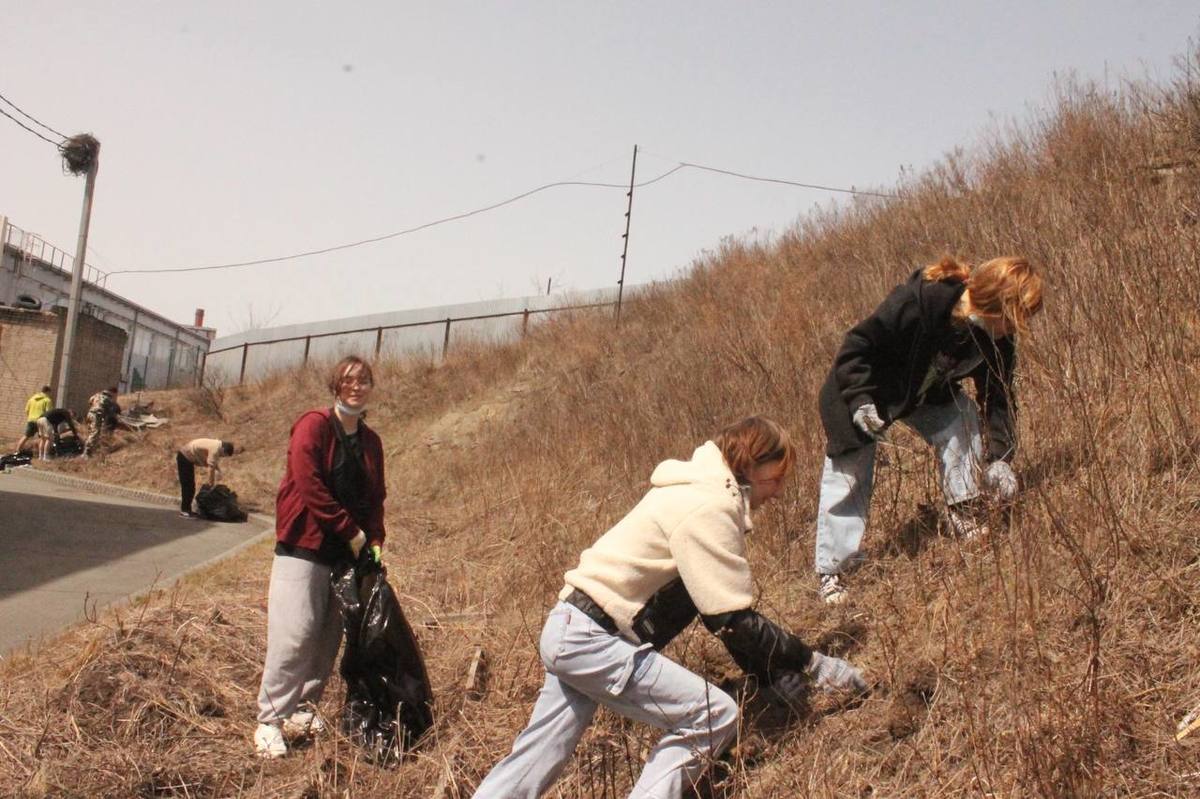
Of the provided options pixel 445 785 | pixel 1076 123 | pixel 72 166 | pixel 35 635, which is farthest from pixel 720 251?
pixel 72 166

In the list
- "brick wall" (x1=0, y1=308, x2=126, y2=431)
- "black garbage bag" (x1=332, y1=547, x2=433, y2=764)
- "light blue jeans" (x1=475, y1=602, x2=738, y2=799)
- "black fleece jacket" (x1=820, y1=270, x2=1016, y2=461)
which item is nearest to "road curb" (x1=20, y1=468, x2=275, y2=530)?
"brick wall" (x1=0, y1=308, x2=126, y2=431)

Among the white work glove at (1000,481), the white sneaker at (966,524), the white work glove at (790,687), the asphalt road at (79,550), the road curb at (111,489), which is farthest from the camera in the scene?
the road curb at (111,489)

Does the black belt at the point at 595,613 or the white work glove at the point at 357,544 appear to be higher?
the white work glove at the point at 357,544

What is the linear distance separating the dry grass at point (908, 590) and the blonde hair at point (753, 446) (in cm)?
83

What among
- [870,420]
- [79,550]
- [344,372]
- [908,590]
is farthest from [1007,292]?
[79,550]

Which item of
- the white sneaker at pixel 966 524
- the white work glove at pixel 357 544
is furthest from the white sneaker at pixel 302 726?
the white sneaker at pixel 966 524

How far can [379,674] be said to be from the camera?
441 cm

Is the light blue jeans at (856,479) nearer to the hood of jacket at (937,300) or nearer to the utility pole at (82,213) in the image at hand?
the hood of jacket at (937,300)

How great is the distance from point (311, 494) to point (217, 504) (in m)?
11.4

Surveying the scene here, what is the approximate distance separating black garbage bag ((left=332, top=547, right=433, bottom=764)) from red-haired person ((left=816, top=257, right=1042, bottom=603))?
6.08 feet

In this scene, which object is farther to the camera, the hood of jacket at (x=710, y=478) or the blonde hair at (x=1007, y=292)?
the blonde hair at (x=1007, y=292)

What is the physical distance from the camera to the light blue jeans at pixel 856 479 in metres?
4.50

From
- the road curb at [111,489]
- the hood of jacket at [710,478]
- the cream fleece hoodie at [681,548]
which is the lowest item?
the road curb at [111,489]

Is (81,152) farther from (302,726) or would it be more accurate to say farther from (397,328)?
(302,726)
